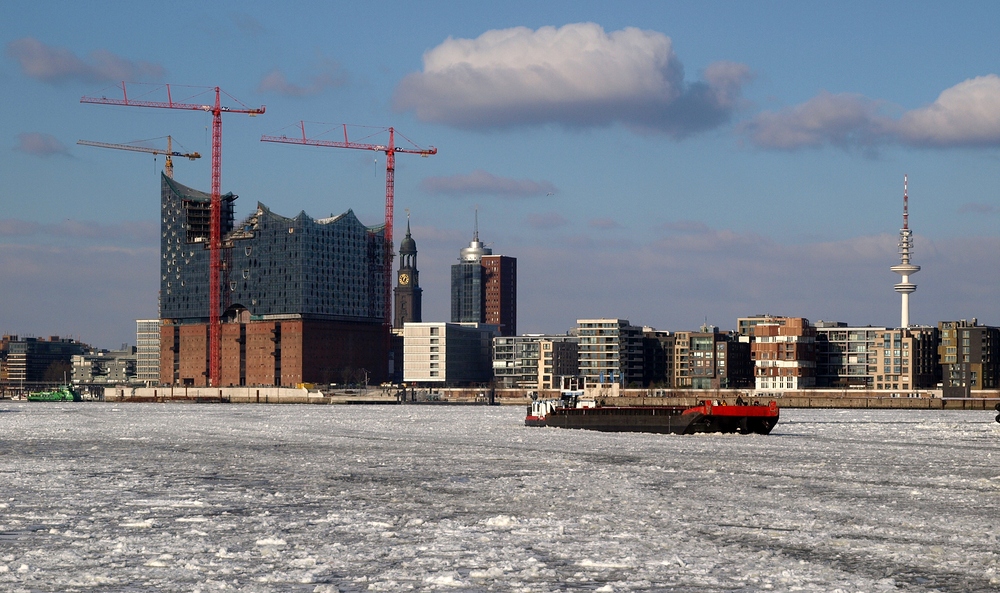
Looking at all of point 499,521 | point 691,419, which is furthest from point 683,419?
point 499,521

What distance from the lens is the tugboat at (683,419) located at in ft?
316

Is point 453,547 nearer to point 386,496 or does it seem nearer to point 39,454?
point 386,496

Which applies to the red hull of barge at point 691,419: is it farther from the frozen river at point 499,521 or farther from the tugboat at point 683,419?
the frozen river at point 499,521

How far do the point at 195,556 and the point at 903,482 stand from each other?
30.2 m

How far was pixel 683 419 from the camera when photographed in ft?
320

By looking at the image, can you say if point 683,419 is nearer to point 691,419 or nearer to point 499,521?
point 691,419

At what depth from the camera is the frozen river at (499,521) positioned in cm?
2823

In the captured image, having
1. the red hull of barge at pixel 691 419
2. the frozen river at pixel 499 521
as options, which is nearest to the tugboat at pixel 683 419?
the red hull of barge at pixel 691 419

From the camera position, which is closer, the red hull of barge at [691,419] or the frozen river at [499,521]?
the frozen river at [499,521]

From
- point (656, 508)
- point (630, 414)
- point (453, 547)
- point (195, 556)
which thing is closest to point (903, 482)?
point (656, 508)

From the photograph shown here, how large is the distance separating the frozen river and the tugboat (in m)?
27.2

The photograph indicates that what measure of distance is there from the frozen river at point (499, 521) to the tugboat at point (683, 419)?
89.3 feet

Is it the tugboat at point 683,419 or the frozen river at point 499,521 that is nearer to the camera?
the frozen river at point 499,521

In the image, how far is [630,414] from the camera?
103 meters
